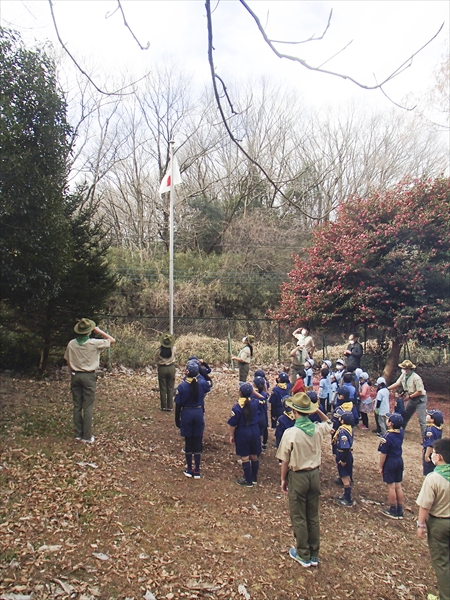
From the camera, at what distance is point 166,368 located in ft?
32.6

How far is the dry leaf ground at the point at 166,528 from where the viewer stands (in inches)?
171

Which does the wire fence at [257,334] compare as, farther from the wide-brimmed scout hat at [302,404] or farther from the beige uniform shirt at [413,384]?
the wide-brimmed scout hat at [302,404]

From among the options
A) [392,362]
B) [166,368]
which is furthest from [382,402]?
[392,362]

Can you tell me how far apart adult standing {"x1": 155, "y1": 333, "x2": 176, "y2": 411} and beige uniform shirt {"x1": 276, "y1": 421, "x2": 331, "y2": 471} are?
530cm

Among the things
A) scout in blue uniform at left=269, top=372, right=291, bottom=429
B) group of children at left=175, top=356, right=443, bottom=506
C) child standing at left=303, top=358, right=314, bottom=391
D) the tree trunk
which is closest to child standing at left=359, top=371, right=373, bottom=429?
child standing at left=303, top=358, right=314, bottom=391

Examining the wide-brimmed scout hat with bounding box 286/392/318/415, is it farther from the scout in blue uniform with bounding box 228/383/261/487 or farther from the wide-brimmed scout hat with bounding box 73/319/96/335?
the wide-brimmed scout hat with bounding box 73/319/96/335

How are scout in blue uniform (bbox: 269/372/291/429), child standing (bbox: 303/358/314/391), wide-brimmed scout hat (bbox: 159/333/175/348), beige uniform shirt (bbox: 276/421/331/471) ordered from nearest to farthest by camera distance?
1. beige uniform shirt (bbox: 276/421/331/471)
2. scout in blue uniform (bbox: 269/372/291/429)
3. wide-brimmed scout hat (bbox: 159/333/175/348)
4. child standing (bbox: 303/358/314/391)

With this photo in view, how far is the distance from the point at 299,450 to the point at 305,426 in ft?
0.85

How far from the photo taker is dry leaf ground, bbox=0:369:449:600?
433cm

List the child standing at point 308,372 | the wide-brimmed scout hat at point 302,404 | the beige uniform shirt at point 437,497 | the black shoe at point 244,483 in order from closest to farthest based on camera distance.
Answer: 1. the beige uniform shirt at point 437,497
2. the wide-brimmed scout hat at point 302,404
3. the black shoe at point 244,483
4. the child standing at point 308,372

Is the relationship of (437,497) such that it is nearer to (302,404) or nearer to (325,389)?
(302,404)

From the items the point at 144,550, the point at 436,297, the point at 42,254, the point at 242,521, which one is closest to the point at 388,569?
the point at 242,521

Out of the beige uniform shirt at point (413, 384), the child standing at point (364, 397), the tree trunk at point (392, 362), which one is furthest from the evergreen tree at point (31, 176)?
the tree trunk at point (392, 362)

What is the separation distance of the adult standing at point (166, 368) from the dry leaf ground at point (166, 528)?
1.73 meters
